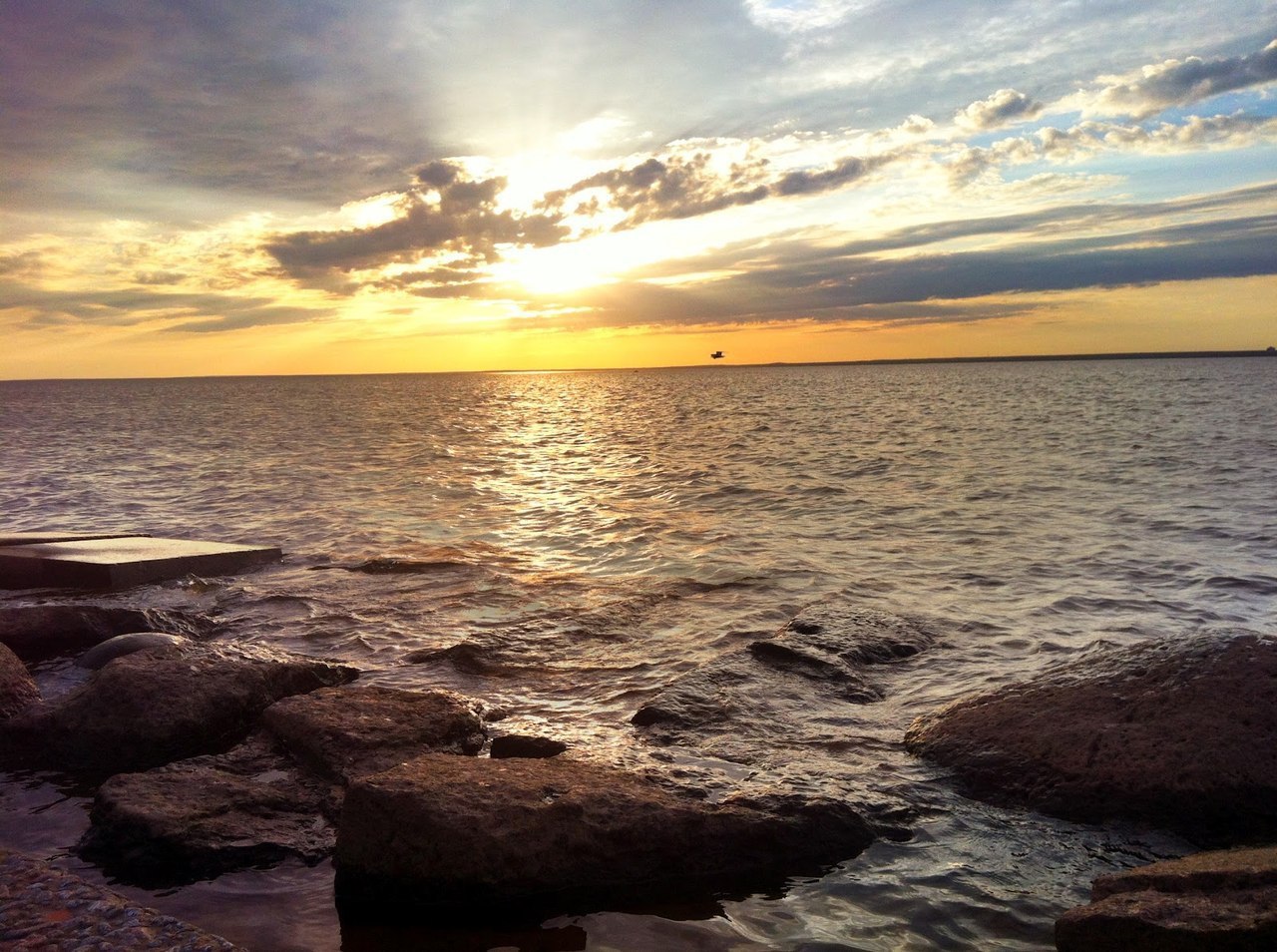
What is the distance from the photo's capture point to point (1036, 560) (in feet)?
44.6

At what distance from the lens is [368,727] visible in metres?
6.10

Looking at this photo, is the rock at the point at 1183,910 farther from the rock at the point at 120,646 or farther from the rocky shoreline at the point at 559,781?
the rock at the point at 120,646

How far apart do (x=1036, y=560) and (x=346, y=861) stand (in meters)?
11.9

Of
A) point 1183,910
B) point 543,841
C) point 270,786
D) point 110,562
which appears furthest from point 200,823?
point 110,562

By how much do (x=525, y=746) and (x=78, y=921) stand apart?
119 inches

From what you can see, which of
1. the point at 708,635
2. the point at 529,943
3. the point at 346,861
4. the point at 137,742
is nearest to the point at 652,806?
the point at 529,943

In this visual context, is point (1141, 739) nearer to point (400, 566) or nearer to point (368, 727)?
point (368, 727)

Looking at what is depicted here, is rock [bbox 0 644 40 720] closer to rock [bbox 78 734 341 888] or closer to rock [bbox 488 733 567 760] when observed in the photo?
rock [bbox 78 734 341 888]

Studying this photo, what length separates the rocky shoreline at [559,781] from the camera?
4.48m

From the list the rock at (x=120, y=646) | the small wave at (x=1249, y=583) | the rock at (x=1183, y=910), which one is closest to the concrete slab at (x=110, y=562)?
the rock at (x=120, y=646)

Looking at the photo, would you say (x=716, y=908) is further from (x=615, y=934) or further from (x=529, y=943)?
(x=529, y=943)

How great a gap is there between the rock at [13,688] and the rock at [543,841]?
12.0 ft

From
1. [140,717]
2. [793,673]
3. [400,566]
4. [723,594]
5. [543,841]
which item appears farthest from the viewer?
[400,566]

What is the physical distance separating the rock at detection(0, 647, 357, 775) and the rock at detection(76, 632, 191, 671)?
1293mm
